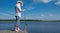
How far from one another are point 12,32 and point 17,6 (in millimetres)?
1503

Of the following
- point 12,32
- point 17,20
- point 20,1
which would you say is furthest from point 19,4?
point 12,32

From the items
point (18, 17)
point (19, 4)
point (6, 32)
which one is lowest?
point (6, 32)

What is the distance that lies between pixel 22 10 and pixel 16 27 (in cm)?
104

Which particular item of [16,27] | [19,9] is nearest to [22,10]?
[19,9]

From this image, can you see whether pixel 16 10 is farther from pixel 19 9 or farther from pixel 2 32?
pixel 2 32

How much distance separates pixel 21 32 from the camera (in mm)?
11742

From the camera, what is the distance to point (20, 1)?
12156mm

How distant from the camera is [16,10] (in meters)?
12.0

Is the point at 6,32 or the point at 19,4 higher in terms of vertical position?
the point at 19,4

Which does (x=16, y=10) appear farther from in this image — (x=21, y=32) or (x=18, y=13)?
(x=21, y=32)

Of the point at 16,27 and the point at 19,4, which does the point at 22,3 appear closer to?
the point at 19,4

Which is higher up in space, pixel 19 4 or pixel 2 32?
pixel 19 4

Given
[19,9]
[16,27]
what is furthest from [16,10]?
[16,27]

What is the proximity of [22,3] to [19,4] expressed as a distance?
0.67ft
